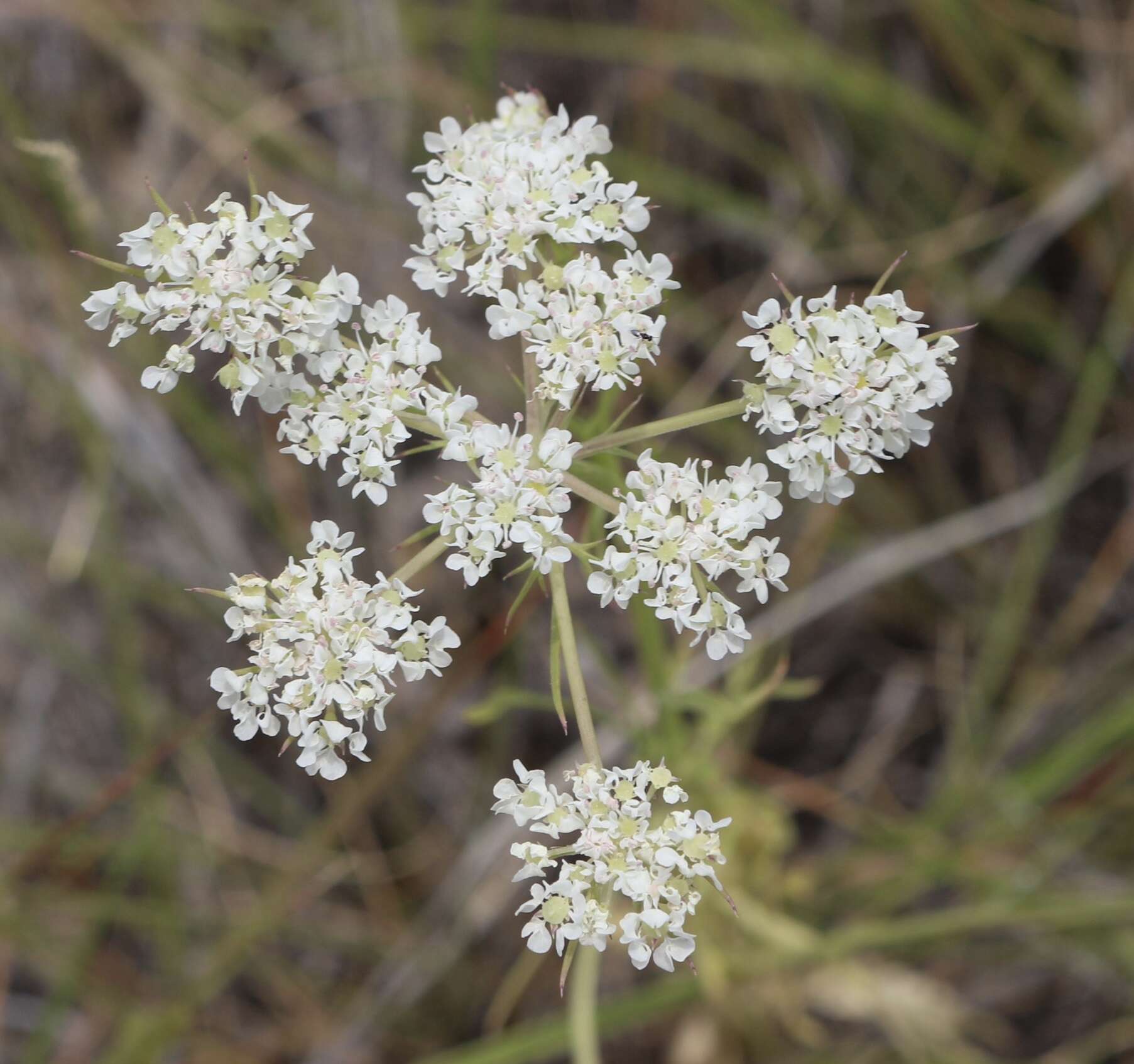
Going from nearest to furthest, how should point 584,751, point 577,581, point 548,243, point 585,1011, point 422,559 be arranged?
1. point 422,559
2. point 548,243
3. point 585,1011
4. point 584,751
5. point 577,581

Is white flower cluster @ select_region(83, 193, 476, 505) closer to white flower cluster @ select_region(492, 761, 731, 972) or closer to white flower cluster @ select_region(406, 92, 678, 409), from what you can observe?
white flower cluster @ select_region(406, 92, 678, 409)

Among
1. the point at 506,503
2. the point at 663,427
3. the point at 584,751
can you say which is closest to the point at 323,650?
the point at 506,503

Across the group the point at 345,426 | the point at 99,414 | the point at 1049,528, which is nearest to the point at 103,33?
the point at 99,414

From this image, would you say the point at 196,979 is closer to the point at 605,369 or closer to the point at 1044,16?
the point at 605,369

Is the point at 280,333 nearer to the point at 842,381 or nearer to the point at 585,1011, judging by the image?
the point at 842,381

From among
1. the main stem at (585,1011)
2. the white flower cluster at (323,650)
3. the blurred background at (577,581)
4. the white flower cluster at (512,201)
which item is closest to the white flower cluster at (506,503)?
the white flower cluster at (323,650)

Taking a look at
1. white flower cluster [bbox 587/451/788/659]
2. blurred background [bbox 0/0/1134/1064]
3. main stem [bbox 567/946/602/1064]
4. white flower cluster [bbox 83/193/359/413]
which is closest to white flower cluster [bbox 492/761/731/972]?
white flower cluster [bbox 587/451/788/659]
